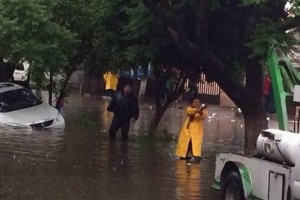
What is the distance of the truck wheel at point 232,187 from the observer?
1004 cm

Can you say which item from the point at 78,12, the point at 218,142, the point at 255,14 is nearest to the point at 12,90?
the point at 78,12

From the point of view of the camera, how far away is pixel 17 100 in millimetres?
22234

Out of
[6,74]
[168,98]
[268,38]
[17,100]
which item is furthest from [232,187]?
[6,74]

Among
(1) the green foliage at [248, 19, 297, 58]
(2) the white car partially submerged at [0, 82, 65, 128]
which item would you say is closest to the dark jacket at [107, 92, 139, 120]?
(2) the white car partially submerged at [0, 82, 65, 128]

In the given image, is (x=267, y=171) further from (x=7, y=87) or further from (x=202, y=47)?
(x=7, y=87)

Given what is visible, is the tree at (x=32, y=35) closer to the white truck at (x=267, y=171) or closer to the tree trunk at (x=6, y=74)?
the tree trunk at (x=6, y=74)

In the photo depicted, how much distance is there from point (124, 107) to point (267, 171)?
403 inches

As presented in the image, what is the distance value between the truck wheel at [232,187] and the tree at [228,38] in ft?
13.8

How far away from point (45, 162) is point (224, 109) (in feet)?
77.6

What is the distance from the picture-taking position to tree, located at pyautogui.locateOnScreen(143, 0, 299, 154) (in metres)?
15.2

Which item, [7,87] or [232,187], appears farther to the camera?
[7,87]

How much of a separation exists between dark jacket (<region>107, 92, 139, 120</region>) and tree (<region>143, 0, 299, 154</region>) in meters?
3.04

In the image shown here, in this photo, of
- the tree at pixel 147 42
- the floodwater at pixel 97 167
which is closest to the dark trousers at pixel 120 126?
the floodwater at pixel 97 167

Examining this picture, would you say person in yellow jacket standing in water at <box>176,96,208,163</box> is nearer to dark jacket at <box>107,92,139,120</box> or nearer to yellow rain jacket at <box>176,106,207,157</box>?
yellow rain jacket at <box>176,106,207,157</box>
